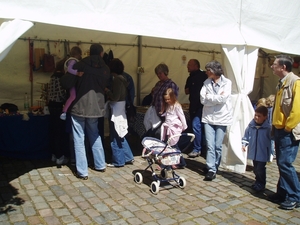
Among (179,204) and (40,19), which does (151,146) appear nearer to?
(179,204)

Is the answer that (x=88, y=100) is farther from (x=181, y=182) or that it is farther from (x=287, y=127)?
(x=287, y=127)

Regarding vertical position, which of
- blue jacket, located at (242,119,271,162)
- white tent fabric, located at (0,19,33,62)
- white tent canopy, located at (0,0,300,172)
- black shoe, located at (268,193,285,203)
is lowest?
black shoe, located at (268,193,285,203)

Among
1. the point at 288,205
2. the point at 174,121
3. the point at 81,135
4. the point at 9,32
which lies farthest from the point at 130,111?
the point at 288,205

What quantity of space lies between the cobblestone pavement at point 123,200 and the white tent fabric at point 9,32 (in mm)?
1689

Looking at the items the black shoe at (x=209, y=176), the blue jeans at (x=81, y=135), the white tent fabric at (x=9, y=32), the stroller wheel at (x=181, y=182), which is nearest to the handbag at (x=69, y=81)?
the blue jeans at (x=81, y=135)

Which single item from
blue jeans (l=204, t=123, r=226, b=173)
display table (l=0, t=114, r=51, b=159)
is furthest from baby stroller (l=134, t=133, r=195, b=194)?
display table (l=0, t=114, r=51, b=159)

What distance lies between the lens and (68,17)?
3734 millimetres

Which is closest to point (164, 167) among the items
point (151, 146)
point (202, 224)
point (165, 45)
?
point (151, 146)

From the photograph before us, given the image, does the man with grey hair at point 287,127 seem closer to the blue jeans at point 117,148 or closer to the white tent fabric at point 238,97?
the white tent fabric at point 238,97

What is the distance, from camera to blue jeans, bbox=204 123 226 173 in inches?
187

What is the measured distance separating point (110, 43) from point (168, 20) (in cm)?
281

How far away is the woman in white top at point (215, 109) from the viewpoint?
15.1 ft

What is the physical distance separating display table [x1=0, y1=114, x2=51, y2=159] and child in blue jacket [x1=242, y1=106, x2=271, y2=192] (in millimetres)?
3197

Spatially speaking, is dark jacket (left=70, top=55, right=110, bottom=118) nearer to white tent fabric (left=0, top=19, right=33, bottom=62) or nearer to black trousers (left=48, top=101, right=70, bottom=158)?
black trousers (left=48, top=101, right=70, bottom=158)
